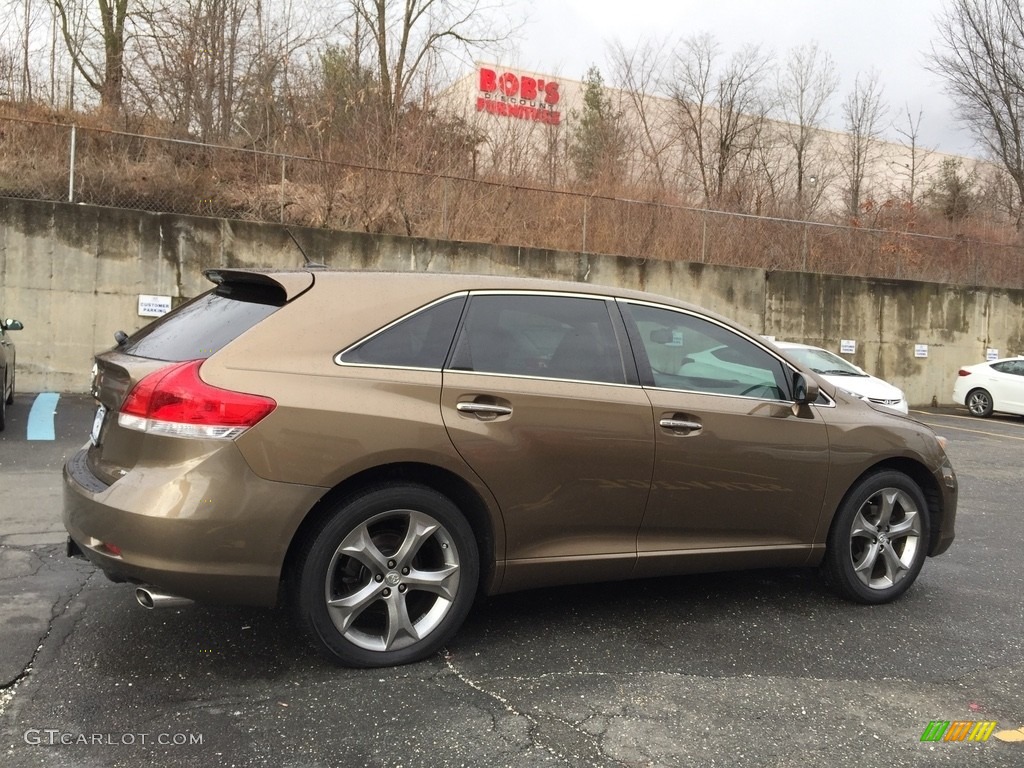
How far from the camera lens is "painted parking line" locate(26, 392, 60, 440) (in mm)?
9047

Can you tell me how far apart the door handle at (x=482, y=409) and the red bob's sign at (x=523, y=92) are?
22.3 meters

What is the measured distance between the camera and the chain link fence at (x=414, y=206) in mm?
13641

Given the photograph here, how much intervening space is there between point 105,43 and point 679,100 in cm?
1824

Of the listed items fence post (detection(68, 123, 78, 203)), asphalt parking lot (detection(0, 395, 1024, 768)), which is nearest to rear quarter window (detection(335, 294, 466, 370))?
asphalt parking lot (detection(0, 395, 1024, 768))

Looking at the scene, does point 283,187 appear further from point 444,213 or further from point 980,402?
point 980,402

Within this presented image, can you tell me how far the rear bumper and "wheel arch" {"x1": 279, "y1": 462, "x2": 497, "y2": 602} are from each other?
3.9 inches

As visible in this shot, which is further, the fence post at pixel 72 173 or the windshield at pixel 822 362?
the windshield at pixel 822 362

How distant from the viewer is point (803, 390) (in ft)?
14.0

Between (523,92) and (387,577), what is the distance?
2936cm

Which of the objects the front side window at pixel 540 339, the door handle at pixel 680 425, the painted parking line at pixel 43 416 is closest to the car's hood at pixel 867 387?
the door handle at pixel 680 425

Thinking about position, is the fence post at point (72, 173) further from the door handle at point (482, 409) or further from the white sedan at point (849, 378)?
the door handle at point (482, 409)

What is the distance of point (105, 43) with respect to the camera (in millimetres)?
17359

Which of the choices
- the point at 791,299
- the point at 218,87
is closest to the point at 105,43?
the point at 218,87

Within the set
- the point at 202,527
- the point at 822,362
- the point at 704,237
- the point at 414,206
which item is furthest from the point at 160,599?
the point at 704,237
